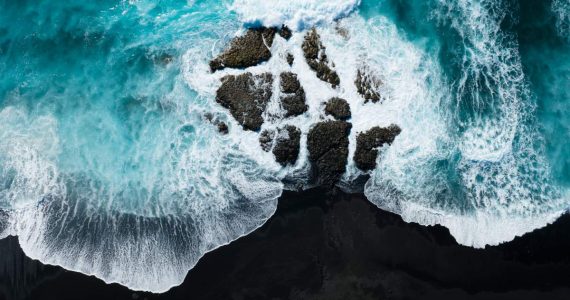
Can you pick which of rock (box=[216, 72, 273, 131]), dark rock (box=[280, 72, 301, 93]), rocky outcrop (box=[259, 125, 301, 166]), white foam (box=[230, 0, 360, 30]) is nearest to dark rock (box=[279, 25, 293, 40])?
white foam (box=[230, 0, 360, 30])

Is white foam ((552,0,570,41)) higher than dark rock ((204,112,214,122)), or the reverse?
white foam ((552,0,570,41))

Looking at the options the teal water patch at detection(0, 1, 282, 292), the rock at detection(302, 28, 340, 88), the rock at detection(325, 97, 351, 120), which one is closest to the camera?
the teal water patch at detection(0, 1, 282, 292)

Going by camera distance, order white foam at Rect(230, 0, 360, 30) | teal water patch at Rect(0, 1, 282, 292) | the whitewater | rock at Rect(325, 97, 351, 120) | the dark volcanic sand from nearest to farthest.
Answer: the dark volcanic sand < teal water patch at Rect(0, 1, 282, 292) < the whitewater < rock at Rect(325, 97, 351, 120) < white foam at Rect(230, 0, 360, 30)

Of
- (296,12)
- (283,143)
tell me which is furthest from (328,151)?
(296,12)

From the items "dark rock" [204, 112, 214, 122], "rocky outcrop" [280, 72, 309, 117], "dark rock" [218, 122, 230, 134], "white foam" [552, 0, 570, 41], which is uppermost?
"white foam" [552, 0, 570, 41]

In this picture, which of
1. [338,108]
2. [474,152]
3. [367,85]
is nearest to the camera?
[338,108]

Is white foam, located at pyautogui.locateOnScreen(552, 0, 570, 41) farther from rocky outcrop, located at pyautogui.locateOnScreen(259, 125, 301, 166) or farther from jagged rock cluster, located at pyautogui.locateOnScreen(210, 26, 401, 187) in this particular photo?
rocky outcrop, located at pyautogui.locateOnScreen(259, 125, 301, 166)

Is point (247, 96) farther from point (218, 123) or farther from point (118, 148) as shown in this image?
point (118, 148)

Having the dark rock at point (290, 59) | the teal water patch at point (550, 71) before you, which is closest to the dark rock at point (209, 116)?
the dark rock at point (290, 59)
